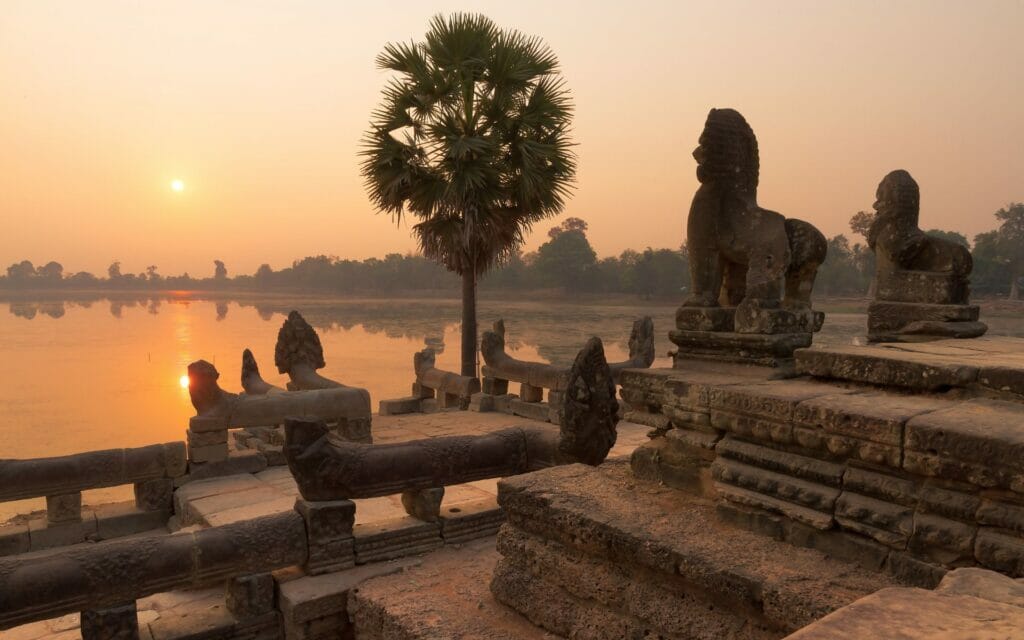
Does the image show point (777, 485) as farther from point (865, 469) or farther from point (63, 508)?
point (63, 508)

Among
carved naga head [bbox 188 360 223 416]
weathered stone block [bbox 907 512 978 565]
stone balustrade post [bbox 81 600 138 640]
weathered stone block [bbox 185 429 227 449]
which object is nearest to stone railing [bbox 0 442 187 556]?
weathered stone block [bbox 185 429 227 449]

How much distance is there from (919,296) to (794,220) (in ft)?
11.2

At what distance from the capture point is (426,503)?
168 inches

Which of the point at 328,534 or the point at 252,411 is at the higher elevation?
the point at 252,411

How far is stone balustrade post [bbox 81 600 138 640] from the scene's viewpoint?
307 cm

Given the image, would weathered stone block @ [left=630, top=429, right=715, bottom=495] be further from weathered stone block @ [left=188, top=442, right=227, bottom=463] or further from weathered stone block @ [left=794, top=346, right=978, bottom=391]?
weathered stone block @ [left=188, top=442, right=227, bottom=463]

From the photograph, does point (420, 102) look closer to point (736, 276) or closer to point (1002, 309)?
point (736, 276)

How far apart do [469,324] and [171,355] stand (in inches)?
729

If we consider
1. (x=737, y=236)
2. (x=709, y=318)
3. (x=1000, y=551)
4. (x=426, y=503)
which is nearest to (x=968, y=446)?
(x=1000, y=551)

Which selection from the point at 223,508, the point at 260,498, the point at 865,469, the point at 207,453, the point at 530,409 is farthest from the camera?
the point at 530,409

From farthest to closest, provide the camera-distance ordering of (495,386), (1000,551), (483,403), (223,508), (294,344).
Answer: (495,386)
(483,403)
(294,344)
(223,508)
(1000,551)

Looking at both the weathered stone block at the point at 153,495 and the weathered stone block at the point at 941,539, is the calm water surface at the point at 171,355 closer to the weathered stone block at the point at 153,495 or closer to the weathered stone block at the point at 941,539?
the weathered stone block at the point at 153,495

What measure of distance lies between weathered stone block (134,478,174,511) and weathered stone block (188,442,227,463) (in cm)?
41

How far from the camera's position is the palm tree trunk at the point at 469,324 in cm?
1207
